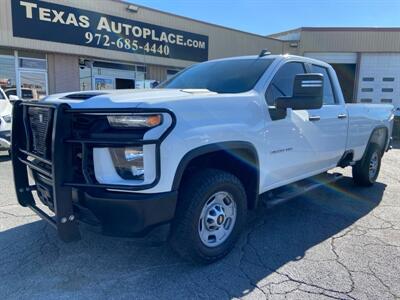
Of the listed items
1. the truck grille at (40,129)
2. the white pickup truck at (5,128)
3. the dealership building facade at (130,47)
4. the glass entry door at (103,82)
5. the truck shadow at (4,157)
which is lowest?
the truck shadow at (4,157)

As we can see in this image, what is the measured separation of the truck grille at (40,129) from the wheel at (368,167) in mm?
4915

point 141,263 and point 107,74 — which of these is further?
point 107,74

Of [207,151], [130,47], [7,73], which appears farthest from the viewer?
[130,47]

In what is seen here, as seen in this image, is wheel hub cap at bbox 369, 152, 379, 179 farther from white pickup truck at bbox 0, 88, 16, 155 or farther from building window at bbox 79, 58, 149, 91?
building window at bbox 79, 58, 149, 91

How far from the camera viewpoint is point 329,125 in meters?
4.47

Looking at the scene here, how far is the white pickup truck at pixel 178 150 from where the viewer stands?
2.49 metres

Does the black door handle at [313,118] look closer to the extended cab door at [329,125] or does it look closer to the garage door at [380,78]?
the extended cab door at [329,125]

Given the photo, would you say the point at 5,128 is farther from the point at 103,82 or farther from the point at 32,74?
the point at 103,82

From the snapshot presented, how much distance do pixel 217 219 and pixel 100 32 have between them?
12.9 meters

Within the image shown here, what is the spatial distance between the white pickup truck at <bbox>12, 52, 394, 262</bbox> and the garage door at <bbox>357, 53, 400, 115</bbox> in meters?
19.3

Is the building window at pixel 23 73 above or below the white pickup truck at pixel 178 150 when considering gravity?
above

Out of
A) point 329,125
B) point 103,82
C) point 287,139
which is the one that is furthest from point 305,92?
point 103,82

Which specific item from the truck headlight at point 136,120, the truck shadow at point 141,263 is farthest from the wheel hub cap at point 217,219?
the truck headlight at point 136,120

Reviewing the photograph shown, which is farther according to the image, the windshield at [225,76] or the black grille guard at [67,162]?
the windshield at [225,76]
